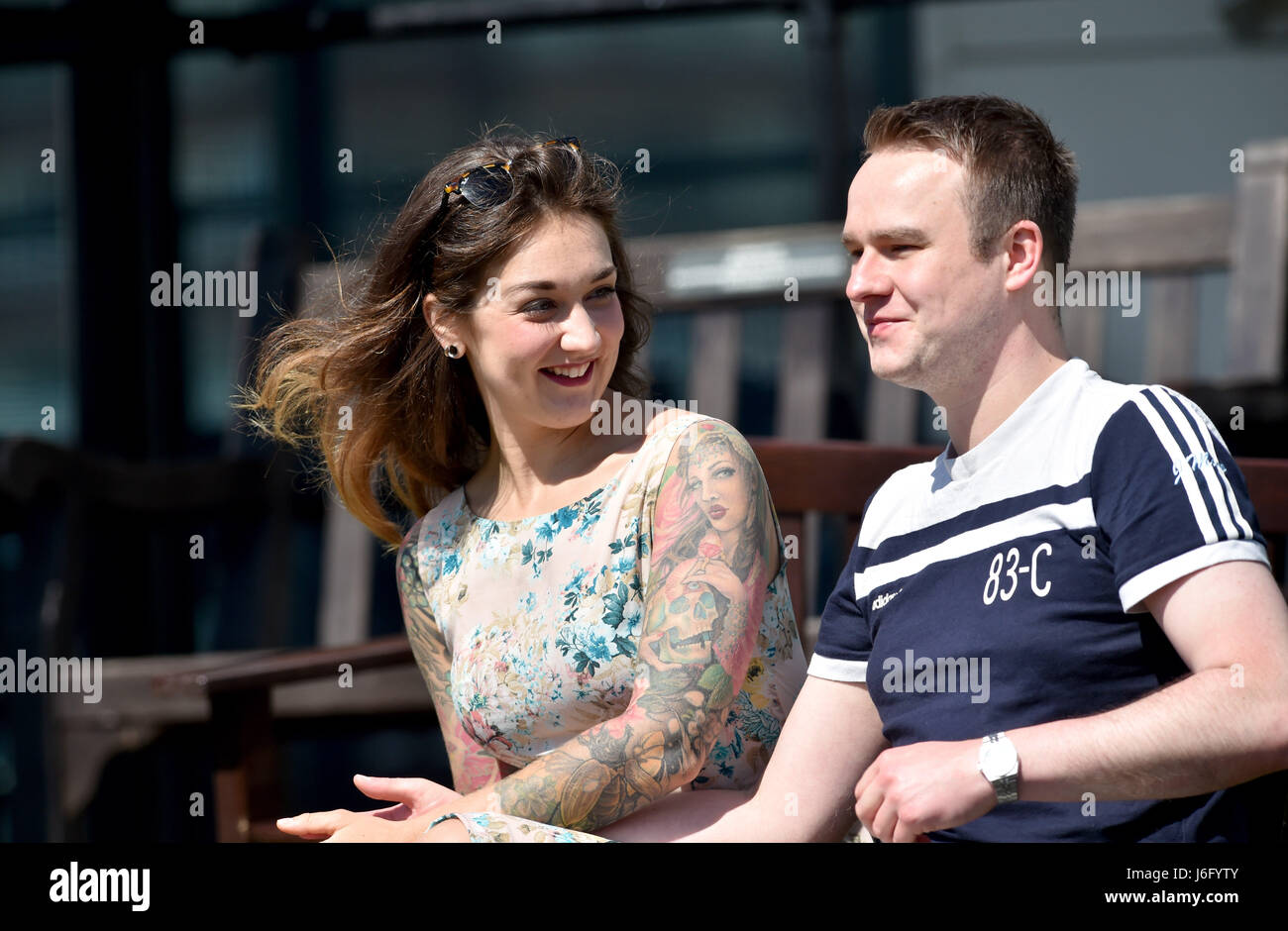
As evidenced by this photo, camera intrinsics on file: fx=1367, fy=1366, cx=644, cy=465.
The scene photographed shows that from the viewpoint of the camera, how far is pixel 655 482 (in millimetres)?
2068

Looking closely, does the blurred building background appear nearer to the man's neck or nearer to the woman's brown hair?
the woman's brown hair

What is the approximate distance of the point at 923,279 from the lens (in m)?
1.78

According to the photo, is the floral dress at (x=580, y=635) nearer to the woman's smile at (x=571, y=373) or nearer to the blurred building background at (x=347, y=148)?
the woman's smile at (x=571, y=373)

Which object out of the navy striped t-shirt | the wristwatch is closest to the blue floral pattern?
the navy striped t-shirt

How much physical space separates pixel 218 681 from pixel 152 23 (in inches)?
98.2

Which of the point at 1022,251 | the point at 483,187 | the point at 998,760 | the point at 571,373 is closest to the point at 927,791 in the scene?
the point at 998,760

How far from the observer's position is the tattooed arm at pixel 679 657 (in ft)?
6.06

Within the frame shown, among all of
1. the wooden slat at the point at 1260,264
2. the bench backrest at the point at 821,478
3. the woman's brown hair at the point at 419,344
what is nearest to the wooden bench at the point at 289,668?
the bench backrest at the point at 821,478

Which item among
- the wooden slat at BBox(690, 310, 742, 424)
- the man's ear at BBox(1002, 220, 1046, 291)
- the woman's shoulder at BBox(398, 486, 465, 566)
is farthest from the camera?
the wooden slat at BBox(690, 310, 742, 424)

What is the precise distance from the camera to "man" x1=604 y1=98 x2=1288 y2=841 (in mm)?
1477

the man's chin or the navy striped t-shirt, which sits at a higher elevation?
the man's chin

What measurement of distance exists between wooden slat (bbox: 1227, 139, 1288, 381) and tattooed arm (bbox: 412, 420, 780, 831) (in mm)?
1662
